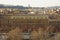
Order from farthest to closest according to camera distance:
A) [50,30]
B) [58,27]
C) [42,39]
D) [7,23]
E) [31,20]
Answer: [31,20]
[7,23]
[58,27]
[50,30]
[42,39]

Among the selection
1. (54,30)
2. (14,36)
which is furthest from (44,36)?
(54,30)

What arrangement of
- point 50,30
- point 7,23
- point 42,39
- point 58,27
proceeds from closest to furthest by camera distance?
1. point 42,39
2. point 50,30
3. point 58,27
4. point 7,23

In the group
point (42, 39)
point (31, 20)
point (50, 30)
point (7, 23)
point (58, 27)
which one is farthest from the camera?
point (31, 20)

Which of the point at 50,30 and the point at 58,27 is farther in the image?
the point at 58,27

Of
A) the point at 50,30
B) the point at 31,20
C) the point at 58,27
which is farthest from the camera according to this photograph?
the point at 31,20

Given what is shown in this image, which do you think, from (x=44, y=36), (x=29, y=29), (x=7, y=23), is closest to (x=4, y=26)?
(x=7, y=23)

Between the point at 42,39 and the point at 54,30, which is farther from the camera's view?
the point at 54,30

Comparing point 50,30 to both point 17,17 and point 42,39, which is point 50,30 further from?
point 17,17

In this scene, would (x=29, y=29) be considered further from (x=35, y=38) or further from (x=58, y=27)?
(x=35, y=38)

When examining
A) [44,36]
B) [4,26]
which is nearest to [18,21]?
[4,26]
